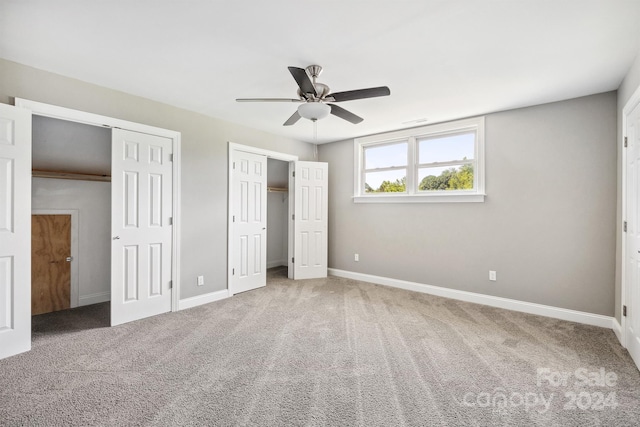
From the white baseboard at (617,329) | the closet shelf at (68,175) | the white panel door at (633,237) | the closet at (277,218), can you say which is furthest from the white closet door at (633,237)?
the closet shelf at (68,175)

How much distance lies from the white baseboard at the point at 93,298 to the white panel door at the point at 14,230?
1.43m

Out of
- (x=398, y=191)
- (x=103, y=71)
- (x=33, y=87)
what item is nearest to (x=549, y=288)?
(x=398, y=191)

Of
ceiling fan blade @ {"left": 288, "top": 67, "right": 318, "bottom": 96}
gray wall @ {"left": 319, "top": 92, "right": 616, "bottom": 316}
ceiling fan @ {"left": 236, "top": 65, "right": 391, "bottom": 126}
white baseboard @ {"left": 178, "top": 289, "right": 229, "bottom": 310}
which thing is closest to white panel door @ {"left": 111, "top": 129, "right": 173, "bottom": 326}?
white baseboard @ {"left": 178, "top": 289, "right": 229, "bottom": 310}

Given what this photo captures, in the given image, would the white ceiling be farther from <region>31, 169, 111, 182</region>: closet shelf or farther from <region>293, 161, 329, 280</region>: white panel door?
<region>293, 161, 329, 280</region>: white panel door

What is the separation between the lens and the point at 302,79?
234cm

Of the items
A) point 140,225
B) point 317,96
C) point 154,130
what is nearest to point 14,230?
point 140,225

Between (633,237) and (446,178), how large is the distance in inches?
84.3

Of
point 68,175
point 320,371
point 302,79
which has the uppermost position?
point 302,79

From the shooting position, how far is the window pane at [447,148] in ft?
13.7

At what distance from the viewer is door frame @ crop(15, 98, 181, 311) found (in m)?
2.78

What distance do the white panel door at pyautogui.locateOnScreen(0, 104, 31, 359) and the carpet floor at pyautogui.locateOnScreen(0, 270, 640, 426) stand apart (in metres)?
0.24

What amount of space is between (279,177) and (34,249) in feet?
12.9

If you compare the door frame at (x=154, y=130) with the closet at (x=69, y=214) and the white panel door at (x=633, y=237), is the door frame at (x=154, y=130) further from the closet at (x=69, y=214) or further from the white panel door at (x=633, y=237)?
the white panel door at (x=633, y=237)

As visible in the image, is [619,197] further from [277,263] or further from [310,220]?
[277,263]
